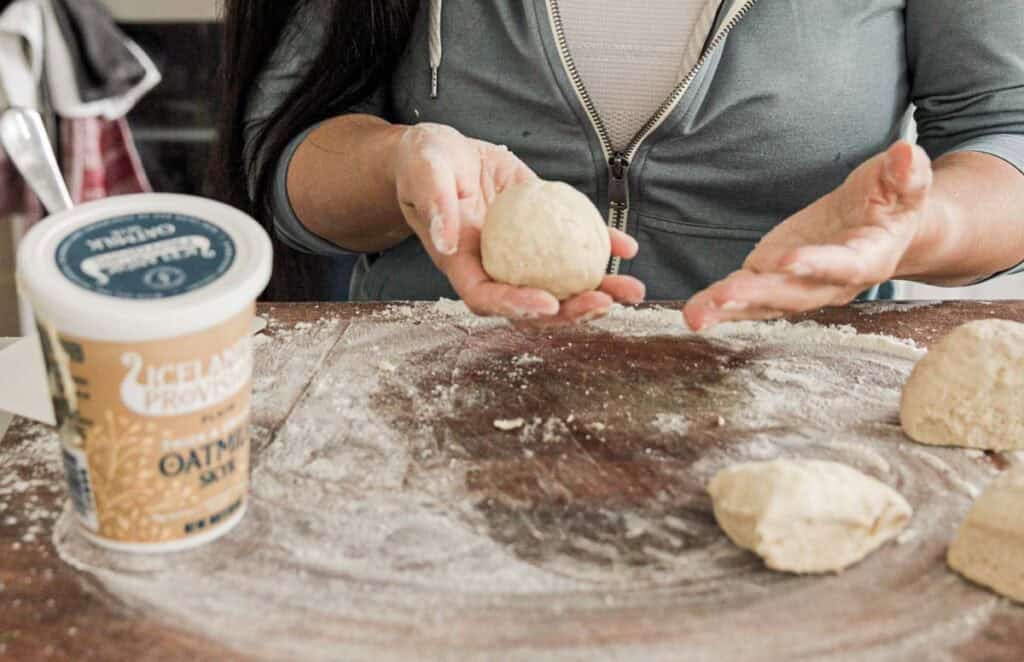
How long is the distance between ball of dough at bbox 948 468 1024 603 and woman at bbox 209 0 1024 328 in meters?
0.40

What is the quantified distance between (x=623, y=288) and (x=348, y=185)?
45 centimetres

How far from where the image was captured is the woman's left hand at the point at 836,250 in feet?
3.08

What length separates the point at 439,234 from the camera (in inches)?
38.5

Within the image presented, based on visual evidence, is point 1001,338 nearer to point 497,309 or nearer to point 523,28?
point 497,309

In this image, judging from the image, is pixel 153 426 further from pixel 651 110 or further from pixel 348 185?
pixel 651 110

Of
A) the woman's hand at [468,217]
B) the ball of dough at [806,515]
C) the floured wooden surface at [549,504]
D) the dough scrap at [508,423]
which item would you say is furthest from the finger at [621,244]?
the ball of dough at [806,515]

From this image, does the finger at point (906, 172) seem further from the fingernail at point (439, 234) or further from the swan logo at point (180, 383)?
the swan logo at point (180, 383)

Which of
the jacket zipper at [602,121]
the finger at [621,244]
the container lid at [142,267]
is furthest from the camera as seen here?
the jacket zipper at [602,121]

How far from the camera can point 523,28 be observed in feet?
4.29

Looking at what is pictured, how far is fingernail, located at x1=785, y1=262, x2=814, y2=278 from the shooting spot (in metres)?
0.92

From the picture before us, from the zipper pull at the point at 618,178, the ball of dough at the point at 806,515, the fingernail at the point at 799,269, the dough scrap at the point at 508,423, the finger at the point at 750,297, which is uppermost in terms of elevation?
the fingernail at the point at 799,269

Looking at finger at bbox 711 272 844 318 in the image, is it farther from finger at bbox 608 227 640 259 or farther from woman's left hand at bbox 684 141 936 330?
finger at bbox 608 227 640 259

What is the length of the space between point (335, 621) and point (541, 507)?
211 mm

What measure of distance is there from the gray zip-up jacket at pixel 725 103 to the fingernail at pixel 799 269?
407mm
